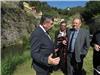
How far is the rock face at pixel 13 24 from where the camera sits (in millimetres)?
19062

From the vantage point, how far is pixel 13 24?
1989cm

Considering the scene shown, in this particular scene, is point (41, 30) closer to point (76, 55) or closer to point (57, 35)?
point (76, 55)

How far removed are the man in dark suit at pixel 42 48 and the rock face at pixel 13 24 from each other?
1254 cm

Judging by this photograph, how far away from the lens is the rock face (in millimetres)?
19062

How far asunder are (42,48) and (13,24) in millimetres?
14098

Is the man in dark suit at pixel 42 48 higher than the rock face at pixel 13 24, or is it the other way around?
the man in dark suit at pixel 42 48

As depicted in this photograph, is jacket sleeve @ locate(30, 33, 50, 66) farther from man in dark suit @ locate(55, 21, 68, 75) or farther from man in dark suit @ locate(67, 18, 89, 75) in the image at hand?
man in dark suit @ locate(55, 21, 68, 75)

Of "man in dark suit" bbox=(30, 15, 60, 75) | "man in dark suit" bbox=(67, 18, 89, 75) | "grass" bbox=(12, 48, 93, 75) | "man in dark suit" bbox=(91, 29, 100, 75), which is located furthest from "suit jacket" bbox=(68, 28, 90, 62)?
"man in dark suit" bbox=(30, 15, 60, 75)

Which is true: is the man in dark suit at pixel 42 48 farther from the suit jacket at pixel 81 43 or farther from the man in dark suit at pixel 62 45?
the man in dark suit at pixel 62 45

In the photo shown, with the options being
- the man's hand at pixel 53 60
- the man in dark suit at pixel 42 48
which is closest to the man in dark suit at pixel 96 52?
the man in dark suit at pixel 42 48

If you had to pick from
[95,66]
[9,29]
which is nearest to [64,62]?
→ [95,66]


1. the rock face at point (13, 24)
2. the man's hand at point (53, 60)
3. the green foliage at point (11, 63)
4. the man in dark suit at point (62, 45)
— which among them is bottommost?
the rock face at point (13, 24)

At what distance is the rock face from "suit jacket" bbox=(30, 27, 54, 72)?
1254cm

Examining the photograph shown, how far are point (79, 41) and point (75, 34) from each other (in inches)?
6.7
